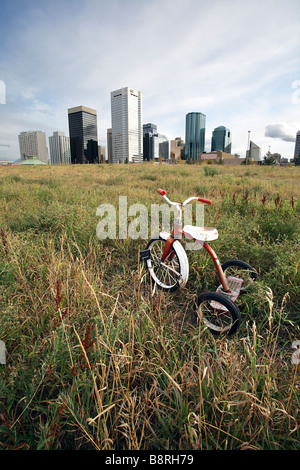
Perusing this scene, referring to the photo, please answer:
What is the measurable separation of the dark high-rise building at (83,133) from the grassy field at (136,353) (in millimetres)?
106334

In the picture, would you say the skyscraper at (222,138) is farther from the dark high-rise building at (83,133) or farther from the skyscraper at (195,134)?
the dark high-rise building at (83,133)

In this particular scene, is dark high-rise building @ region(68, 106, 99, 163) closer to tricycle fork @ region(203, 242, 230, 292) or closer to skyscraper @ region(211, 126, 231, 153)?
skyscraper @ region(211, 126, 231, 153)

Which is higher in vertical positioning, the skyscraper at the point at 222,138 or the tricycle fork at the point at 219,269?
the skyscraper at the point at 222,138

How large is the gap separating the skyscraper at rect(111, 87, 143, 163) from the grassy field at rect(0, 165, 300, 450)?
102 metres

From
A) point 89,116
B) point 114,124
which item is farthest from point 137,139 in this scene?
point 89,116

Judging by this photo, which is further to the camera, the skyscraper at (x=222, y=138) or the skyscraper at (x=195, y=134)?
the skyscraper at (x=195, y=134)

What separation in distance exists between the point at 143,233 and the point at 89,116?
5332 inches

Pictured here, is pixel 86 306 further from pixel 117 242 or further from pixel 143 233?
pixel 143 233

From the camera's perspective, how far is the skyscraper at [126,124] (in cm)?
10244

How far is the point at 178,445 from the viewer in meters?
1.24

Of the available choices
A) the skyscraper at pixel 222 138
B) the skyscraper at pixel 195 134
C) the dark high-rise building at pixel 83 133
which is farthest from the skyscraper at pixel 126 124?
the skyscraper at pixel 222 138

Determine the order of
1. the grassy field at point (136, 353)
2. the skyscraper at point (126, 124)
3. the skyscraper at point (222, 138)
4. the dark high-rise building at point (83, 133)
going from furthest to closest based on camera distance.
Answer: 1. the skyscraper at point (222, 138)
2. the dark high-rise building at point (83, 133)
3. the skyscraper at point (126, 124)
4. the grassy field at point (136, 353)

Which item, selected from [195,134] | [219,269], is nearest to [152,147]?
[195,134]

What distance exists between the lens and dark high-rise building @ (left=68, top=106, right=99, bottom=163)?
344 ft
